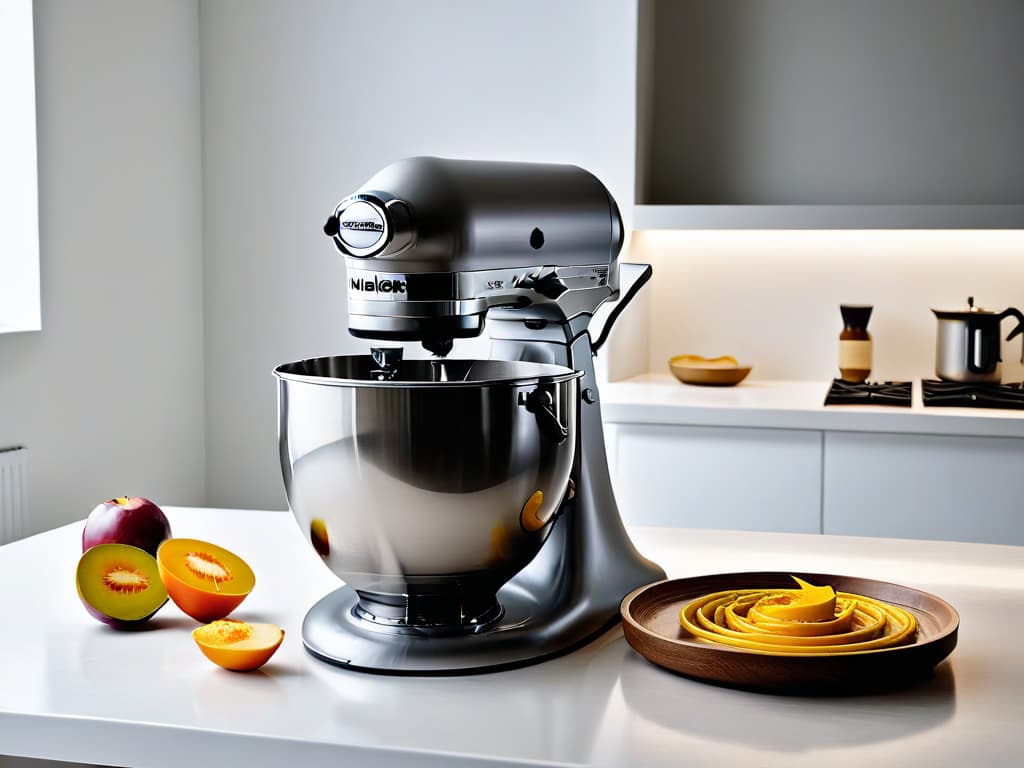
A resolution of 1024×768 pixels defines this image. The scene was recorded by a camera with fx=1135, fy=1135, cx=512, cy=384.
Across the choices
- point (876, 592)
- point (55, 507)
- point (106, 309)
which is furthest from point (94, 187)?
point (876, 592)

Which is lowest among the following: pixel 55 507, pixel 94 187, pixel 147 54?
pixel 55 507

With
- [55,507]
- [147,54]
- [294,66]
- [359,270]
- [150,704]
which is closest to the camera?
[150,704]

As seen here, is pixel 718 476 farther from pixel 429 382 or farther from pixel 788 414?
pixel 429 382

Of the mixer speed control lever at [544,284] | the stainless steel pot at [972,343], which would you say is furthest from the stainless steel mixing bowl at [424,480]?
the stainless steel pot at [972,343]

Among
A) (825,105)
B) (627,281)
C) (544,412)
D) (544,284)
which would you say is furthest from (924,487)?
(544,412)

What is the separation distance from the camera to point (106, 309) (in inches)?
108

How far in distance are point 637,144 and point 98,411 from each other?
149cm

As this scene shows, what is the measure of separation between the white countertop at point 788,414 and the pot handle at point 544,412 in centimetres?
164

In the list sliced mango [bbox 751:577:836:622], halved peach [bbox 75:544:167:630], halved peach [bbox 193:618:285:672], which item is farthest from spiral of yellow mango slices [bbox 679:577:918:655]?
halved peach [bbox 75:544:167:630]

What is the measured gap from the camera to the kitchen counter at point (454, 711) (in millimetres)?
754

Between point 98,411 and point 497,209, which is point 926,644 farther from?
point 98,411

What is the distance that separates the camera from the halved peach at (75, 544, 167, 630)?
98 cm

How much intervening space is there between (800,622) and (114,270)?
2.29 m

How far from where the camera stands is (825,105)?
3129 mm
